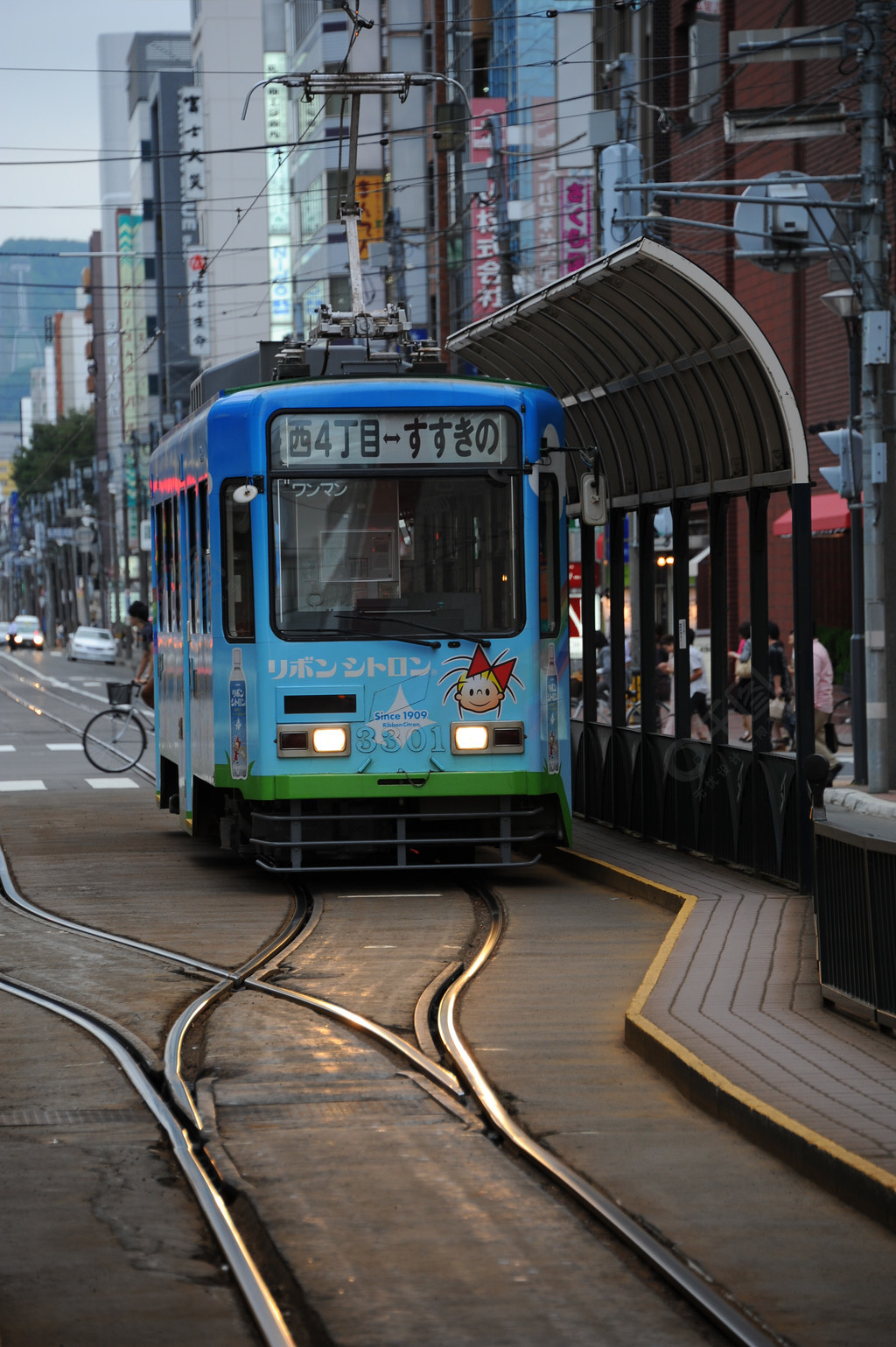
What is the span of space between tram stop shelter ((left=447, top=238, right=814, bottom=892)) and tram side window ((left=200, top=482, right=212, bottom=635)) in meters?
2.54

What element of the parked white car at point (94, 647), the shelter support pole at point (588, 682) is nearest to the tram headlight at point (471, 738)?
the shelter support pole at point (588, 682)

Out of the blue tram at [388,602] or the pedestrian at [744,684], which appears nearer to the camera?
the blue tram at [388,602]

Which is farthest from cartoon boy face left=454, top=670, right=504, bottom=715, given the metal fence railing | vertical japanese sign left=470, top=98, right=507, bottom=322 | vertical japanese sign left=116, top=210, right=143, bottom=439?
vertical japanese sign left=116, top=210, right=143, bottom=439

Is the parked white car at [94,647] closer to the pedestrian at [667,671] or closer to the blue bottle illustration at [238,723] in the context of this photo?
the pedestrian at [667,671]

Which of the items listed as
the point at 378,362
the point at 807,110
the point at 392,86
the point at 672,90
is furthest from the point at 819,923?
the point at 672,90

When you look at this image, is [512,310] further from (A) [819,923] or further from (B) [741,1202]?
Result: (B) [741,1202]

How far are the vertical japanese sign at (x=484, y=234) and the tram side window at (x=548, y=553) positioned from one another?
33448 mm

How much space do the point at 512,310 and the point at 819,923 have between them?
769 centimetres

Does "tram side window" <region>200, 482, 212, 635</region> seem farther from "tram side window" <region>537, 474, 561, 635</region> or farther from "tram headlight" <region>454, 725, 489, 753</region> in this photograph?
"tram side window" <region>537, 474, 561, 635</region>

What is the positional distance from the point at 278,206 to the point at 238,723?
297ft

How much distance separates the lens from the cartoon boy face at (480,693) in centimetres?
1419

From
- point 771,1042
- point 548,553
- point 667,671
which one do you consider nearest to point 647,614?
point 548,553

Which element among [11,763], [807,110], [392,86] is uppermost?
[807,110]

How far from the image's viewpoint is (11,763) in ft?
95.6
